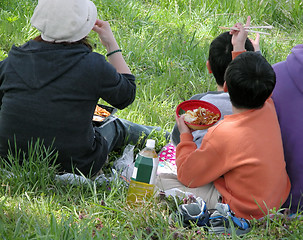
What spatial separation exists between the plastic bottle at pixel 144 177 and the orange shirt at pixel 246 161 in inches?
8.6

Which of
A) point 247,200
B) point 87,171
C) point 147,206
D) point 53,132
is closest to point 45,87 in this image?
point 53,132

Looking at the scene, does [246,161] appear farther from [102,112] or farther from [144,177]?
[102,112]

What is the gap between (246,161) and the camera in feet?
8.93

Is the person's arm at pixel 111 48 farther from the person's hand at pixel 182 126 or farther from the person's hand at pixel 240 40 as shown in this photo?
the person's hand at pixel 240 40

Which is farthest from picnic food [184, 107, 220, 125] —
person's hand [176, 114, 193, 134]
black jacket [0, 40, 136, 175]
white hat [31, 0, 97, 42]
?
white hat [31, 0, 97, 42]

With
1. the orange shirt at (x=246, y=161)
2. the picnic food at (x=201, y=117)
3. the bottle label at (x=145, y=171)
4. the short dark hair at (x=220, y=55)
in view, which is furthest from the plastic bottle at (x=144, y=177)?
the short dark hair at (x=220, y=55)

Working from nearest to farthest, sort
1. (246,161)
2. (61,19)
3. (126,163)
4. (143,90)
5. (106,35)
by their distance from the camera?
1. (246,161)
2. (61,19)
3. (106,35)
4. (126,163)
5. (143,90)

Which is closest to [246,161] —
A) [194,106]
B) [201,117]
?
[201,117]

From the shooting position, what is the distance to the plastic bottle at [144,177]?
2893 millimetres

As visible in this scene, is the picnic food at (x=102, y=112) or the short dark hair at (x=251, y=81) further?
the picnic food at (x=102, y=112)

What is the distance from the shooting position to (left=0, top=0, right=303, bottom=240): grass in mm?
2527

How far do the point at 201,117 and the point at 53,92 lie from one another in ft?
2.98

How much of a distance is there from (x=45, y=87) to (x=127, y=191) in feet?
2.47

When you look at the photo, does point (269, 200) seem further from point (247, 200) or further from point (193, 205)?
point (193, 205)
